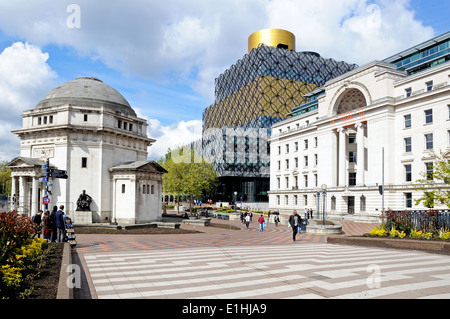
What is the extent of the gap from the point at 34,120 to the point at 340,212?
43.3 meters

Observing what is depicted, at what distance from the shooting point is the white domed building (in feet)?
121

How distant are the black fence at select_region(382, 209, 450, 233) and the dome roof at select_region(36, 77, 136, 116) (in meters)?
30.6

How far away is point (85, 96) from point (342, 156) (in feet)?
130

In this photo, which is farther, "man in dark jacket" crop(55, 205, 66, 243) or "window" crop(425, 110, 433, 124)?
"window" crop(425, 110, 433, 124)

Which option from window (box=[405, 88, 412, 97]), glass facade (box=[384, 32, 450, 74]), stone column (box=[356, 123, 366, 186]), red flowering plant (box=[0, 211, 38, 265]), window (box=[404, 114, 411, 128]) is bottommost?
red flowering plant (box=[0, 211, 38, 265])

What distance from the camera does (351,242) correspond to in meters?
20.7

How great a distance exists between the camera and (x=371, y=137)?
50.9 m

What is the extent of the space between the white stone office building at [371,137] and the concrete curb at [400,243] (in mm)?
18054

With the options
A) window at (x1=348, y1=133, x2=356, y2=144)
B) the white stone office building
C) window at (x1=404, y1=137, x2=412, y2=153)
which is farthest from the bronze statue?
window at (x1=348, y1=133, x2=356, y2=144)

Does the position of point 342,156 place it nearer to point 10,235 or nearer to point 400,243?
point 400,243

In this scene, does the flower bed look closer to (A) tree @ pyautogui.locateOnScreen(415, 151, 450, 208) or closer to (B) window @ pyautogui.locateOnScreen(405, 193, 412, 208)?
(A) tree @ pyautogui.locateOnScreen(415, 151, 450, 208)

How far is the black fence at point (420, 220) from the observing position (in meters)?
19.3
